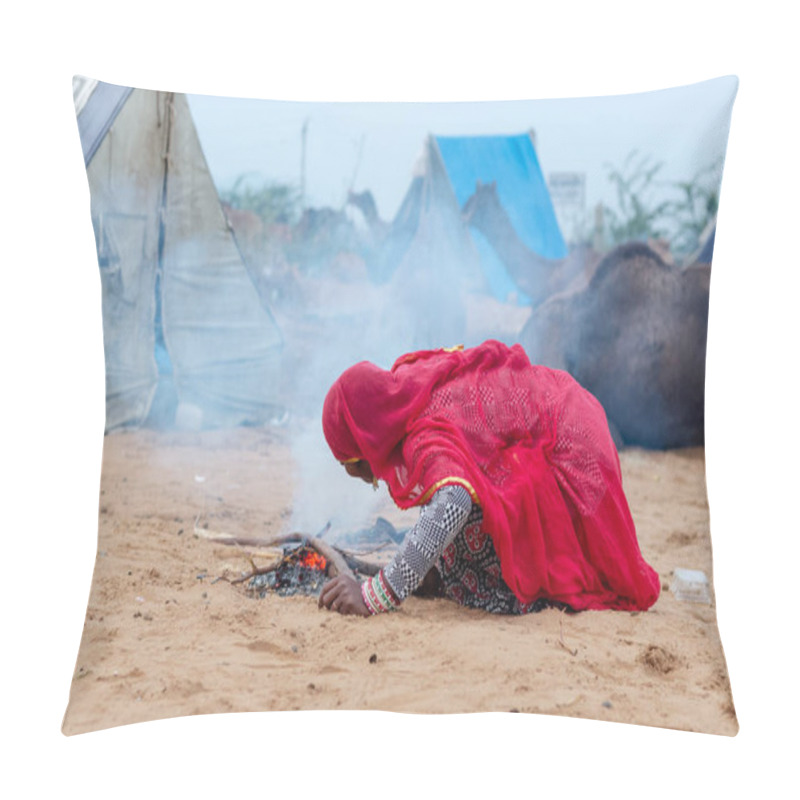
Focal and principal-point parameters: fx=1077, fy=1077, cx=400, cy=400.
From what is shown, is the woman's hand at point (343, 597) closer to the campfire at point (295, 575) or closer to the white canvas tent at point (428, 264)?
the campfire at point (295, 575)

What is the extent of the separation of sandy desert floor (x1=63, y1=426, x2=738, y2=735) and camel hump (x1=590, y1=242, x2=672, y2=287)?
64 cm

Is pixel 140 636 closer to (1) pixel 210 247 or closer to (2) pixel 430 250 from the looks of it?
(1) pixel 210 247

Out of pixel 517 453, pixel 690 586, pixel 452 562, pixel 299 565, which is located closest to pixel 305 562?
pixel 299 565

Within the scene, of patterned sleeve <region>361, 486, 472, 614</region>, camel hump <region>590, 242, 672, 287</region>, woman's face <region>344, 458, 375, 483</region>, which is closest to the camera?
patterned sleeve <region>361, 486, 472, 614</region>

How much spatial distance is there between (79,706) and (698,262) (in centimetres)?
A: 255

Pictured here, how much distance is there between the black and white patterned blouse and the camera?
3594 millimetres

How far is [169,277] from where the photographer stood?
379 cm

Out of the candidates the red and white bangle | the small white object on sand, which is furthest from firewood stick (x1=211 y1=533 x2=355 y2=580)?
the small white object on sand

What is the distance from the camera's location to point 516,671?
347 centimetres

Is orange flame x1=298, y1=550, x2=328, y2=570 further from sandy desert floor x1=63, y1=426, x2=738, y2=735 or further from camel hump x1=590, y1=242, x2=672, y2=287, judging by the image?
camel hump x1=590, y1=242, x2=672, y2=287

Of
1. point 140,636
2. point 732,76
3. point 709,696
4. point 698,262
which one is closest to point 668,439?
point 698,262

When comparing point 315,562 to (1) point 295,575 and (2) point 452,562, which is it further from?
(2) point 452,562

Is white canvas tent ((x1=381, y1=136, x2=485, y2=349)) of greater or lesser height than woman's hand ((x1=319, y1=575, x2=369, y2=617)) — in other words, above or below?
above

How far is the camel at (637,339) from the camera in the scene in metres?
3.69
